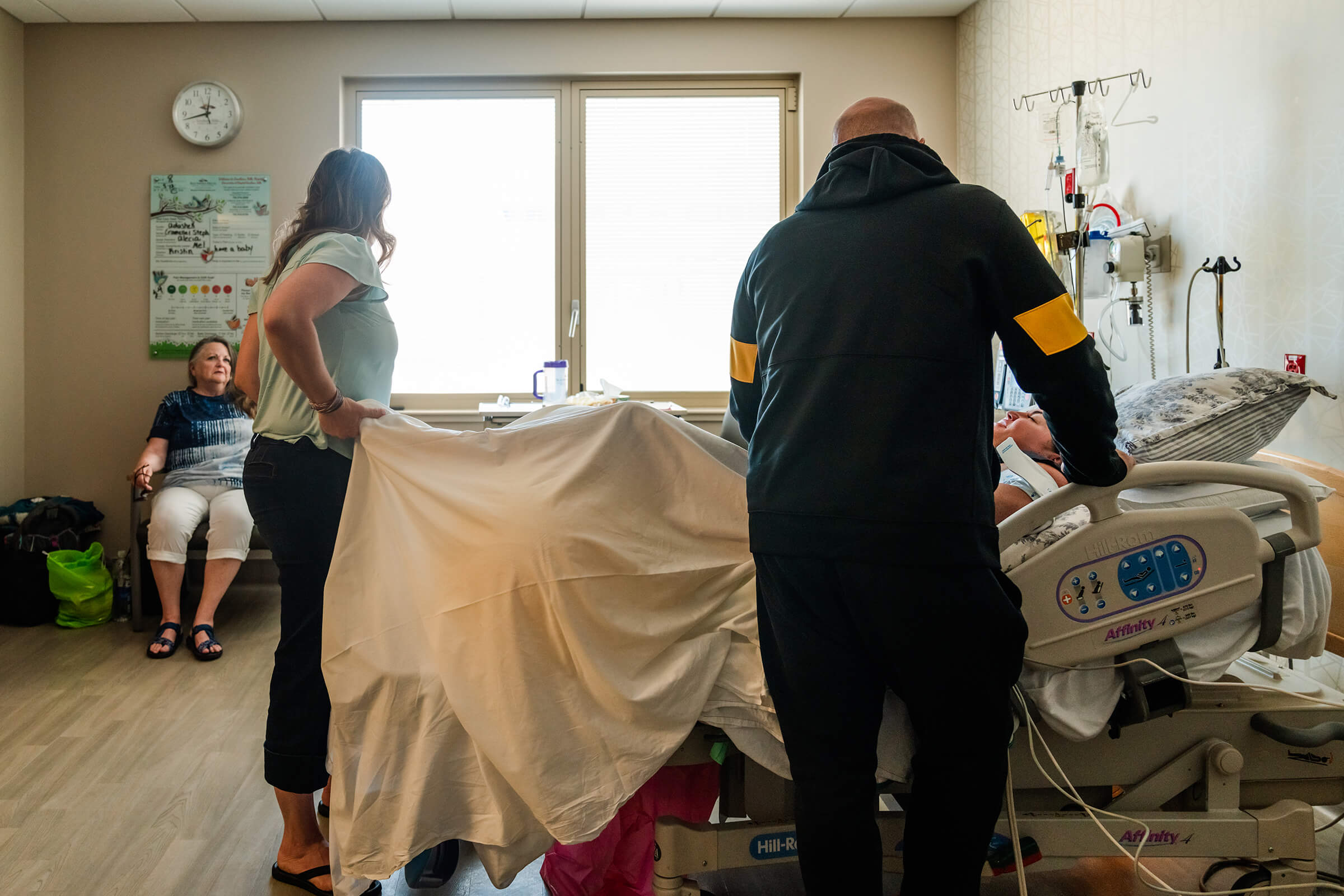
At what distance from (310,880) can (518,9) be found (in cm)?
335

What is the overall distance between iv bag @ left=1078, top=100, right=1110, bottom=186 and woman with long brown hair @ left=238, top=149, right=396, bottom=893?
6.43ft

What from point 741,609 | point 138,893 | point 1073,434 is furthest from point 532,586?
point 138,893

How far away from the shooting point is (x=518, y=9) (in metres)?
3.65

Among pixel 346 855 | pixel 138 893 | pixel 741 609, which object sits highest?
pixel 741 609

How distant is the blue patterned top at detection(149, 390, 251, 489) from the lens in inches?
135

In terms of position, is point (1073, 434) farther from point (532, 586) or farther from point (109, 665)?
point (109, 665)

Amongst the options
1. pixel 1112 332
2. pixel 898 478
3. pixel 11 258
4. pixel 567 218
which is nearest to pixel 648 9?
pixel 567 218

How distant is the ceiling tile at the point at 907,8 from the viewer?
3652 mm

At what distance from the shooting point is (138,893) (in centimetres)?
156

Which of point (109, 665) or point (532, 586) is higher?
point (532, 586)

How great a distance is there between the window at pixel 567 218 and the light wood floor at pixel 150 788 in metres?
1.62

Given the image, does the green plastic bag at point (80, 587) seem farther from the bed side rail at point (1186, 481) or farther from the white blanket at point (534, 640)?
the bed side rail at point (1186, 481)

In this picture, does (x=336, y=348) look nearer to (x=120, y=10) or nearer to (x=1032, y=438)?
(x=1032, y=438)

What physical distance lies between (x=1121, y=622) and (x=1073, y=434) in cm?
35
